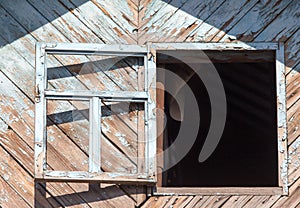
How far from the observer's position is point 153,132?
13.0ft

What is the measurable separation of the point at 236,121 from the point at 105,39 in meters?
3.07

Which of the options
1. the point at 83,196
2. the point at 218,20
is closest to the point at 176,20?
the point at 218,20

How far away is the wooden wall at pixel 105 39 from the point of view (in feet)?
13.3

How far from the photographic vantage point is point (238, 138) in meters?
7.12

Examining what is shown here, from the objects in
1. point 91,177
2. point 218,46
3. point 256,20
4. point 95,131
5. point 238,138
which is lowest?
point 91,177

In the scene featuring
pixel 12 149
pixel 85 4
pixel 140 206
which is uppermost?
pixel 85 4

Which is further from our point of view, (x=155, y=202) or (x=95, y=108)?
(x=155, y=202)

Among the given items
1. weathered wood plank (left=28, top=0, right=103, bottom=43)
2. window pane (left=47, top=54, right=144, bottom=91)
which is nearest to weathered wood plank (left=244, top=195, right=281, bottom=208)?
window pane (left=47, top=54, right=144, bottom=91)

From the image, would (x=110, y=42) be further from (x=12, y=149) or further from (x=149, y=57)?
(x=12, y=149)

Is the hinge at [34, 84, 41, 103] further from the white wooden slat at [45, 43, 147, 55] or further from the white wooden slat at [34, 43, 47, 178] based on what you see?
the white wooden slat at [45, 43, 147, 55]

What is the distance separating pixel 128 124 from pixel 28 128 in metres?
0.49

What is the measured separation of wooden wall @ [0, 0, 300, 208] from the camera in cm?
406

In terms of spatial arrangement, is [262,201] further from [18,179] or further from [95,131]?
[18,179]

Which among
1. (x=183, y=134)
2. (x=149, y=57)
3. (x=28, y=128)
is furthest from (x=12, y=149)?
(x=183, y=134)
